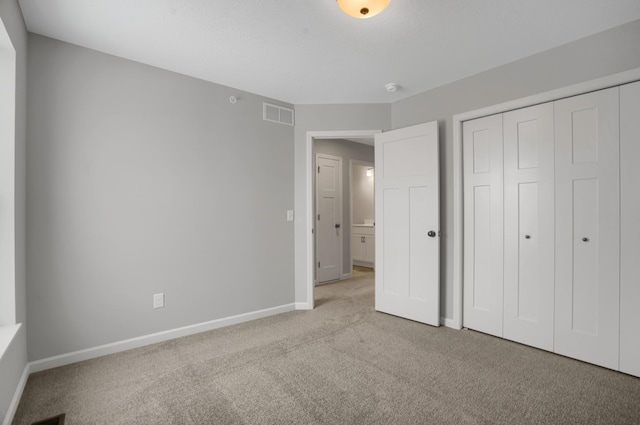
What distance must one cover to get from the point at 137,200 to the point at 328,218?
3.04 m

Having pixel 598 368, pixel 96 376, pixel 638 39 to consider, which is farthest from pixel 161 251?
pixel 638 39

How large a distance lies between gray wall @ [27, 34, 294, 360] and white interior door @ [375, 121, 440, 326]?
1.24m

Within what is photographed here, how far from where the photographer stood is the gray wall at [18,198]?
1.68 meters

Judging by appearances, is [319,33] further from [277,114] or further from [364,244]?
[364,244]

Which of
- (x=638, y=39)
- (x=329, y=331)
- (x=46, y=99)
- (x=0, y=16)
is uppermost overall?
(x=638, y=39)

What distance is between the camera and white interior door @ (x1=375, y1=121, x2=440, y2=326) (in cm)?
312

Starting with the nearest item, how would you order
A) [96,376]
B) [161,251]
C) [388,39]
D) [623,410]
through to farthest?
1. [623,410]
2. [96,376]
3. [388,39]
4. [161,251]

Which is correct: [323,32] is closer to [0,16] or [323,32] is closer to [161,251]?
[0,16]

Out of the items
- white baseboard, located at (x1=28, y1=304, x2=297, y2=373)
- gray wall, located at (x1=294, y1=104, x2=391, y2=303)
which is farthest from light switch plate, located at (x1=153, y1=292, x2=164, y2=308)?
gray wall, located at (x1=294, y1=104, x2=391, y2=303)

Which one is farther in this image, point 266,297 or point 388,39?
point 266,297

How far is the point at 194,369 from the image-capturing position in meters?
2.25

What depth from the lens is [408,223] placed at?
3.33 meters

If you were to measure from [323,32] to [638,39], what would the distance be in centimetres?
216

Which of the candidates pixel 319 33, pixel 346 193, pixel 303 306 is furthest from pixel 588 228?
pixel 346 193
